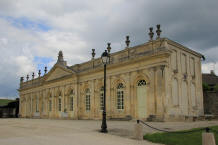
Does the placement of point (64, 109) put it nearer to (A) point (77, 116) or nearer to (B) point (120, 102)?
(A) point (77, 116)

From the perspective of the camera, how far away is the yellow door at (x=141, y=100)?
19656 millimetres

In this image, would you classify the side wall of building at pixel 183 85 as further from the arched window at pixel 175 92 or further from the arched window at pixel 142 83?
the arched window at pixel 142 83

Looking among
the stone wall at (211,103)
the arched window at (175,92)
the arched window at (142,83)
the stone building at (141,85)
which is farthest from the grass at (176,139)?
the stone wall at (211,103)

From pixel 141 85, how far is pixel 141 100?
125 cm

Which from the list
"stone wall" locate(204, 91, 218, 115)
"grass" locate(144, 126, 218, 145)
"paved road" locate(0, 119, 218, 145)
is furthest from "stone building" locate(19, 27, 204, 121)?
"grass" locate(144, 126, 218, 145)

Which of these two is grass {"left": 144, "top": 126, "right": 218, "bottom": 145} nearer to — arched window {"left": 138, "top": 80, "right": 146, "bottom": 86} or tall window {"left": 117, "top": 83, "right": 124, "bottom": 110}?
arched window {"left": 138, "top": 80, "right": 146, "bottom": 86}

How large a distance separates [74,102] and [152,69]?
11694mm

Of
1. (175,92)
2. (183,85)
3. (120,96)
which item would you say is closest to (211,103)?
(183,85)

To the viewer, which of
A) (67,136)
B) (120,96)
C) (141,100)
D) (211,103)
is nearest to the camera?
(67,136)

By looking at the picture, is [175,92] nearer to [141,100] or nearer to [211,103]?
[141,100]

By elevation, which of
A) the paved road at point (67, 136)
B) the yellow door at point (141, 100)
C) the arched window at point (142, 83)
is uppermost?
the arched window at point (142, 83)

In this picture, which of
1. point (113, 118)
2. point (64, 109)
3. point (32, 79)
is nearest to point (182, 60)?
point (113, 118)

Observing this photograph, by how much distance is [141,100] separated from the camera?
20031 millimetres

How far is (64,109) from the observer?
29312 mm
